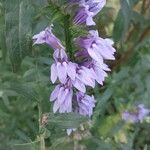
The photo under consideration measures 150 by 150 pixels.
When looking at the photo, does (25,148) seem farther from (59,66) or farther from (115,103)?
(115,103)

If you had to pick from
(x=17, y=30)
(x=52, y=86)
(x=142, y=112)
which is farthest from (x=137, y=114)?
(x=17, y=30)

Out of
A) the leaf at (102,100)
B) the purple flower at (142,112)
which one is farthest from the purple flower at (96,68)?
→ the purple flower at (142,112)

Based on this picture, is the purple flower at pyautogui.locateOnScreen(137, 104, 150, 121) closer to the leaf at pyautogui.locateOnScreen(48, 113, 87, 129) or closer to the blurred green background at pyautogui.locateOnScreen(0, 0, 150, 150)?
the blurred green background at pyautogui.locateOnScreen(0, 0, 150, 150)

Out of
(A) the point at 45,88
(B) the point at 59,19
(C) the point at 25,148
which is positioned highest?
(B) the point at 59,19

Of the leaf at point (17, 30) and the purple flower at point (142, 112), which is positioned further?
the purple flower at point (142, 112)

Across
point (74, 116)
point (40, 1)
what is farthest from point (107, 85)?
point (40, 1)

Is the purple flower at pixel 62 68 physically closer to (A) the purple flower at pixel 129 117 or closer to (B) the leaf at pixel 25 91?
(B) the leaf at pixel 25 91

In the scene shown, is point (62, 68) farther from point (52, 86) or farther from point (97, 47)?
point (52, 86)
